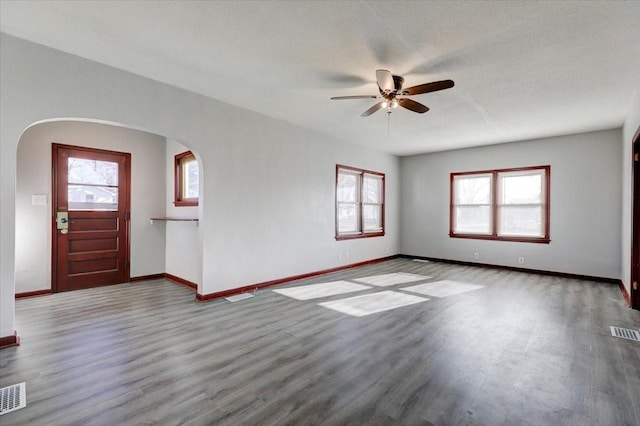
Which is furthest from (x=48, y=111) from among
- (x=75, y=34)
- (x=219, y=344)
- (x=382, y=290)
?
(x=382, y=290)

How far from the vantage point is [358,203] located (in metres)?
7.10

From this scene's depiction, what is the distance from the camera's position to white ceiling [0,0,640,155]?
237 cm

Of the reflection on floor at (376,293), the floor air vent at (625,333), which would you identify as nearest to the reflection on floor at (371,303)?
the reflection on floor at (376,293)

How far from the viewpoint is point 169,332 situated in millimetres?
3168

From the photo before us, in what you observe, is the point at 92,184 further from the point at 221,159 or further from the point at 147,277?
the point at 221,159

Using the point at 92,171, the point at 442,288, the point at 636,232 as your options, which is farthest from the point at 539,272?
the point at 92,171

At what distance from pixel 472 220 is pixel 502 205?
723 mm

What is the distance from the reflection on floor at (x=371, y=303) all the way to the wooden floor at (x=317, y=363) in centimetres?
18

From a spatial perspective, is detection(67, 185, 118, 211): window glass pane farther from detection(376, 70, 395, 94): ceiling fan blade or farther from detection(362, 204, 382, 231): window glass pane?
detection(362, 204, 382, 231): window glass pane

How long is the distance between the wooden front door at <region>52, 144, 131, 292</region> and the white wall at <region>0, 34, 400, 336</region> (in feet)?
6.65

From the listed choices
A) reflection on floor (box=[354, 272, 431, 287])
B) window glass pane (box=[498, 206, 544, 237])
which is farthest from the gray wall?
window glass pane (box=[498, 206, 544, 237])

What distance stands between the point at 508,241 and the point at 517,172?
4.89ft

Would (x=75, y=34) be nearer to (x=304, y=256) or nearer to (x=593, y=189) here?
(x=304, y=256)

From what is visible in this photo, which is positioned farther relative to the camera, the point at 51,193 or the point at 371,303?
the point at 51,193
